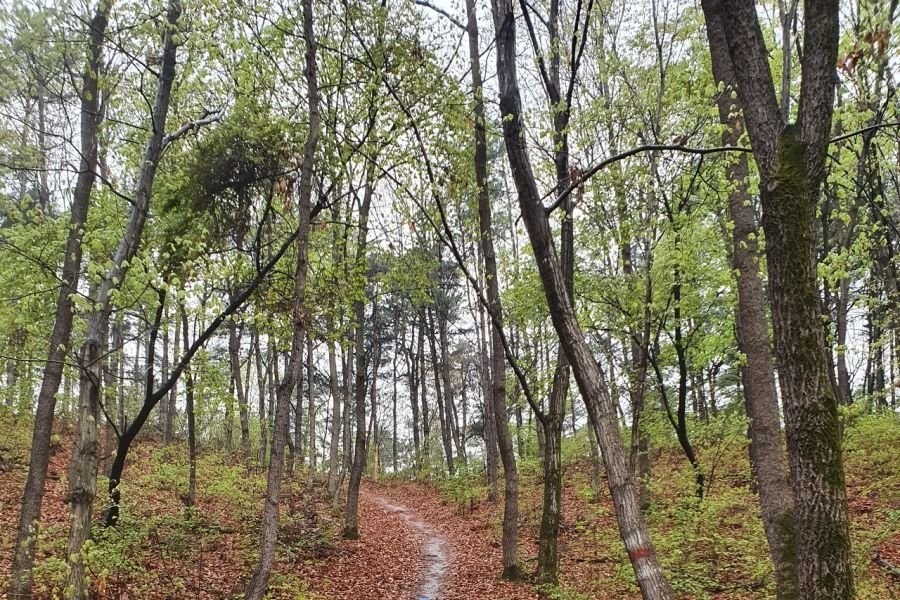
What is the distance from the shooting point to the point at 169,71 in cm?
657

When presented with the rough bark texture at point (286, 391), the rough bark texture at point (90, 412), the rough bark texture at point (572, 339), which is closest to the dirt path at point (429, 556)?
the rough bark texture at point (286, 391)

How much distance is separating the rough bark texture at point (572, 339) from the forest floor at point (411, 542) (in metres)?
3.88

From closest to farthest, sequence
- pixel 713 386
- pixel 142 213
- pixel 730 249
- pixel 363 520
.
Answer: pixel 142 213 < pixel 730 249 < pixel 363 520 < pixel 713 386

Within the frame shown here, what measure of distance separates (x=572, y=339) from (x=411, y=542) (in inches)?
458

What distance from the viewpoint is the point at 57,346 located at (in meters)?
6.04

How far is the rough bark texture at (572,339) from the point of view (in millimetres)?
3648

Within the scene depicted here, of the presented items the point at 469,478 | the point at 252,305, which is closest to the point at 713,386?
the point at 469,478

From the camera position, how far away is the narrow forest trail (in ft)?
28.8

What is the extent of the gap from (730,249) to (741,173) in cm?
440

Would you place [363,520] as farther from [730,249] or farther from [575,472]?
[730,249]

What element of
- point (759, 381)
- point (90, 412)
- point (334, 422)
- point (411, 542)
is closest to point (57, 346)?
point (90, 412)

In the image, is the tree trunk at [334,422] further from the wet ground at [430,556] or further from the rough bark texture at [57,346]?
the rough bark texture at [57,346]

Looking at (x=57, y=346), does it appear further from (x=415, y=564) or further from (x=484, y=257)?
(x=415, y=564)

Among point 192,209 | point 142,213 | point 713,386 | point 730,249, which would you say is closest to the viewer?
point 142,213
